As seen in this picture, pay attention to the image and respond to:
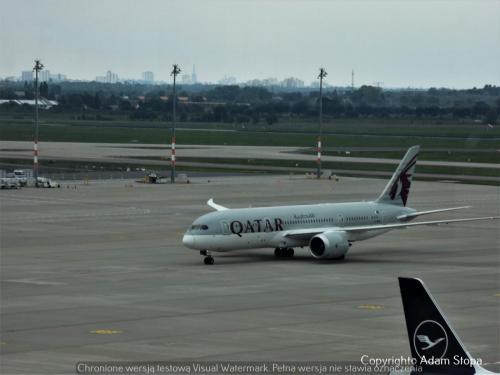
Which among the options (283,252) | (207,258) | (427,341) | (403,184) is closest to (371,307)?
(207,258)

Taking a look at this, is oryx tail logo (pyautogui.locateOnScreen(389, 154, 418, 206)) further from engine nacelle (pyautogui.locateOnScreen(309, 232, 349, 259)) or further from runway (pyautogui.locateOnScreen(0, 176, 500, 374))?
engine nacelle (pyautogui.locateOnScreen(309, 232, 349, 259))

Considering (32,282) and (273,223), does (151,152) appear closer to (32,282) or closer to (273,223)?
(273,223)

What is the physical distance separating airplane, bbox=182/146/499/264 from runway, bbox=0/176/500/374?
39.8 inches

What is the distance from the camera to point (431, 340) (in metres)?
24.1

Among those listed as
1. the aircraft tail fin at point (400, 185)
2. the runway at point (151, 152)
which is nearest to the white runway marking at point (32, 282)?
the aircraft tail fin at point (400, 185)

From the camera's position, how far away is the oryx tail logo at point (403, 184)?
69688 millimetres

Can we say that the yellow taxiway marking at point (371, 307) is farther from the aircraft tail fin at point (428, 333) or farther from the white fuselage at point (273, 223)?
the aircraft tail fin at point (428, 333)

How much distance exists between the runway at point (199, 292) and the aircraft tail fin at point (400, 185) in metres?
2.95

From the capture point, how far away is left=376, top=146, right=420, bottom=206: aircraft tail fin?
2736 inches

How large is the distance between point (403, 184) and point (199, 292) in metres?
23.0

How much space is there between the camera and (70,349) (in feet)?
124

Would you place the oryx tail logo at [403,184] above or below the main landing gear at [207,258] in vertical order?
above

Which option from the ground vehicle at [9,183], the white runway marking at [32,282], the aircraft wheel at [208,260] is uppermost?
the aircraft wheel at [208,260]

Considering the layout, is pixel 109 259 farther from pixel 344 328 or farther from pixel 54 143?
pixel 54 143
